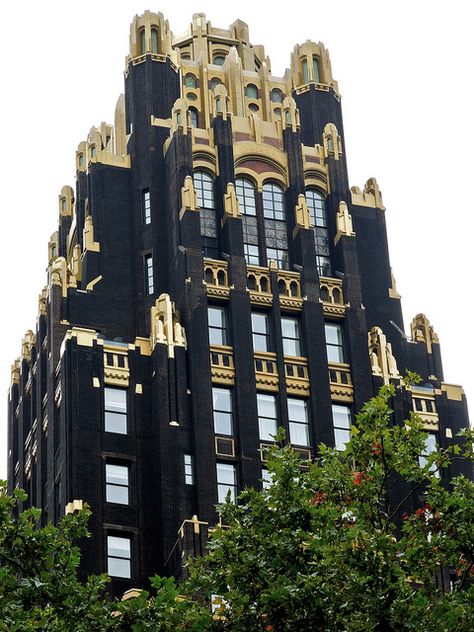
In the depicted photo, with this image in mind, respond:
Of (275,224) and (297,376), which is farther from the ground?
(275,224)

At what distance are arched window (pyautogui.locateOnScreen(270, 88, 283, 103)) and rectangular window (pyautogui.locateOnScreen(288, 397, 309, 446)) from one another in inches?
850

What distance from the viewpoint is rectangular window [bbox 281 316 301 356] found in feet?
318

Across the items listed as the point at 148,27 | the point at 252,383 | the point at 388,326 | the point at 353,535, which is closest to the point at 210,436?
the point at 252,383

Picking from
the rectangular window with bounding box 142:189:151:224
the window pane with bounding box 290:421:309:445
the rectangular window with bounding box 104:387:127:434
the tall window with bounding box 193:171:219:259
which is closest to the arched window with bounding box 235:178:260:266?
the tall window with bounding box 193:171:219:259

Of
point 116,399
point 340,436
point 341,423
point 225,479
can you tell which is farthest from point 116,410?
point 341,423

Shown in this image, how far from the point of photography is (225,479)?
91.0 m

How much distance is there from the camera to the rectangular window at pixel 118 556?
3445 inches

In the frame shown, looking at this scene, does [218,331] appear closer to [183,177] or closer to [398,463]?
[183,177]

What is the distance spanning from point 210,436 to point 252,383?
4208mm

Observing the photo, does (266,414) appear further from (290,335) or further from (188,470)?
(188,470)

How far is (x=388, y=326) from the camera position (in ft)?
334

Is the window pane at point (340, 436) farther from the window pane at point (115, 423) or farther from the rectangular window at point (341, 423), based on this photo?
the window pane at point (115, 423)

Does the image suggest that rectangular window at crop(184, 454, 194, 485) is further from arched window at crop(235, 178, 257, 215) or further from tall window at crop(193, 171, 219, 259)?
arched window at crop(235, 178, 257, 215)

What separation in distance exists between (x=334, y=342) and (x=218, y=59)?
2228 centimetres
